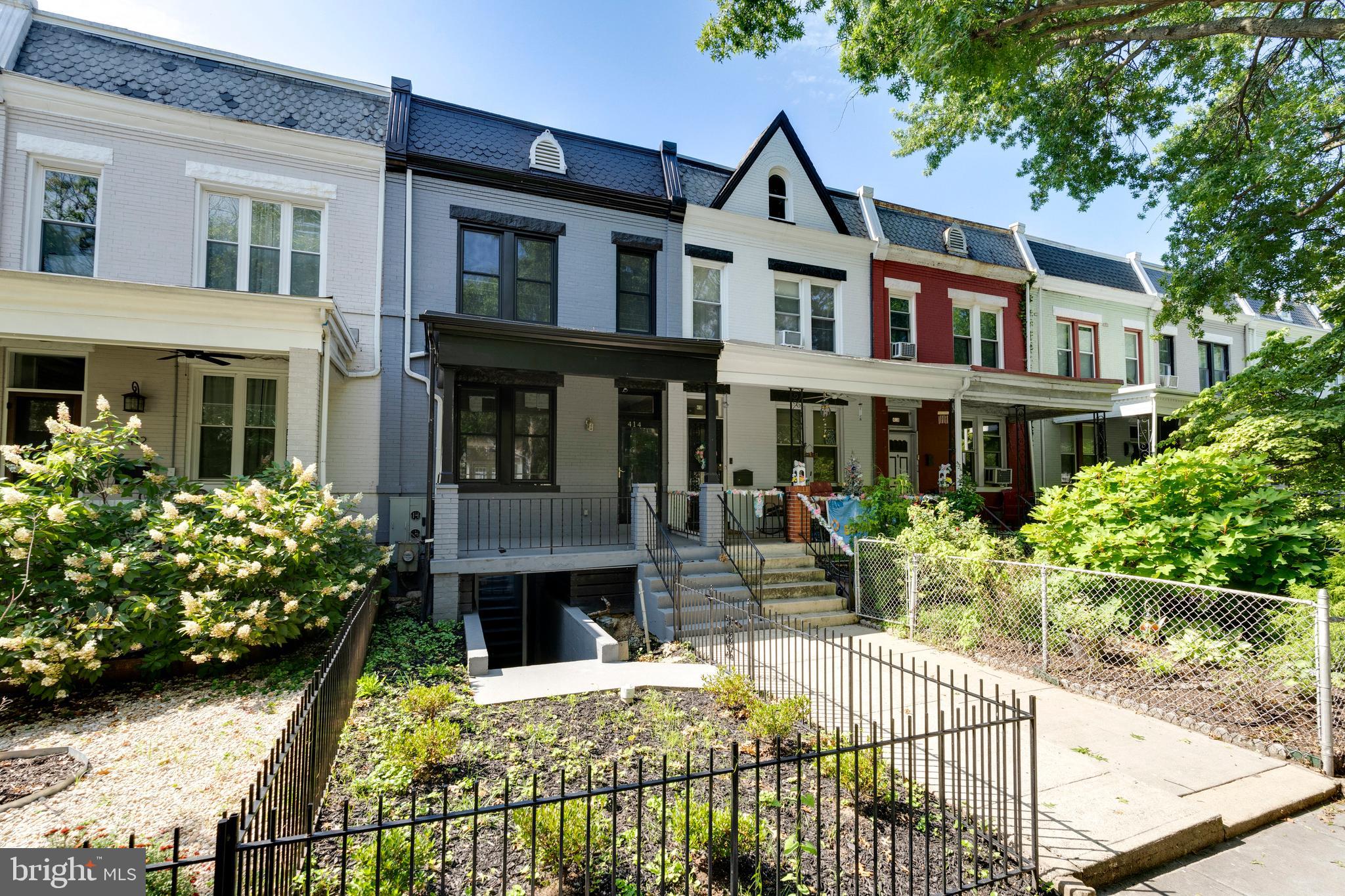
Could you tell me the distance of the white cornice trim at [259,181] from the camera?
10.5 meters

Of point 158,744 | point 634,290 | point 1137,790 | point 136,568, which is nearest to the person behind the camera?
point 1137,790

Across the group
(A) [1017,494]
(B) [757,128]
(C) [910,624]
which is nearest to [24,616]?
(C) [910,624]

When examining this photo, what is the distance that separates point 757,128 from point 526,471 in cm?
979

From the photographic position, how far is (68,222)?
392 inches

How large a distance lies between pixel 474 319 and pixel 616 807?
7.77 m

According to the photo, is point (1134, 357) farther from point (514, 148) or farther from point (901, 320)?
point (514, 148)

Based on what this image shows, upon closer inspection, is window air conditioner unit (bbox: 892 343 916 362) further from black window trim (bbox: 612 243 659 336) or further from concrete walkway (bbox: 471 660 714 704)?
concrete walkway (bbox: 471 660 714 704)

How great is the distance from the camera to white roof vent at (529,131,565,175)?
1257cm

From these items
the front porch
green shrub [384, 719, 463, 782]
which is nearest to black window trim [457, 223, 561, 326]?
the front porch

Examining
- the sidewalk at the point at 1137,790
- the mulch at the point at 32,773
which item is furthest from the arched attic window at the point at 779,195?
the mulch at the point at 32,773

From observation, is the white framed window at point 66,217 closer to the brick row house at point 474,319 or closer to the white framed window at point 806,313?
the brick row house at point 474,319

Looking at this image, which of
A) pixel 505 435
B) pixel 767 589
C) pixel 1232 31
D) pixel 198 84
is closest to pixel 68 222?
pixel 198 84

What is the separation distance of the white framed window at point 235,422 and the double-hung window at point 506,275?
3.86 meters

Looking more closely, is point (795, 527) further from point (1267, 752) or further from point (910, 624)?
point (1267, 752)
